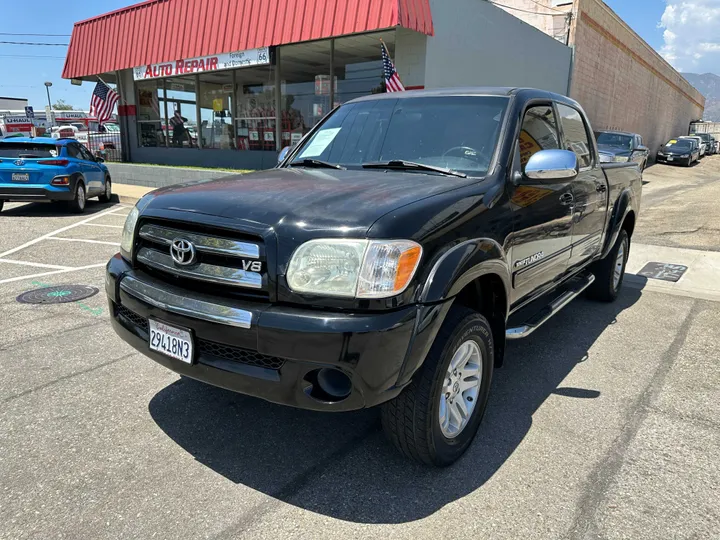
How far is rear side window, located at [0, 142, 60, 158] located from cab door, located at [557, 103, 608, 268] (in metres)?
10.6

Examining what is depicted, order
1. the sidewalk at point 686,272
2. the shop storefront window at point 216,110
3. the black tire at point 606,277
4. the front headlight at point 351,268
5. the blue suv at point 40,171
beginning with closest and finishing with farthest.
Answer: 1. the front headlight at point 351,268
2. the black tire at point 606,277
3. the sidewalk at point 686,272
4. the blue suv at point 40,171
5. the shop storefront window at point 216,110

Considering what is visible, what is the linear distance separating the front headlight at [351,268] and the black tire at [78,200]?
10900 millimetres

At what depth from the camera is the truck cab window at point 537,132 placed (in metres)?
3.50

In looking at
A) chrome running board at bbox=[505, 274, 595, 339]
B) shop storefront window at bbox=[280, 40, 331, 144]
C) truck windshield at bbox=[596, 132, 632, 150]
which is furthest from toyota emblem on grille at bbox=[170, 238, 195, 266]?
truck windshield at bbox=[596, 132, 632, 150]

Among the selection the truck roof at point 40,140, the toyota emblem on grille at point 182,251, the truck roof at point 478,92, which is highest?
the truck roof at point 478,92

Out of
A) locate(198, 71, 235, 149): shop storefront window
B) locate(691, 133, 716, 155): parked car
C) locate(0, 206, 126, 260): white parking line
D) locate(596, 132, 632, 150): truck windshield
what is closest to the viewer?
locate(0, 206, 126, 260): white parking line

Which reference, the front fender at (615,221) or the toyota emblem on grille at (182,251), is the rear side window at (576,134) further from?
the toyota emblem on grille at (182,251)

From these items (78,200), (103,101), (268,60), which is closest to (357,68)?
(268,60)

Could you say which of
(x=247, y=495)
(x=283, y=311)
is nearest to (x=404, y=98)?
(x=283, y=311)

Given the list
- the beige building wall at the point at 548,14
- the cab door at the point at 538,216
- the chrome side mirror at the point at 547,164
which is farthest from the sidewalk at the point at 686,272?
the beige building wall at the point at 548,14

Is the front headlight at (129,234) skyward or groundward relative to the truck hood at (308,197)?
groundward

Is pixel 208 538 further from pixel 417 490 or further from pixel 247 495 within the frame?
pixel 417 490

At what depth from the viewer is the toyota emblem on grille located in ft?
8.40

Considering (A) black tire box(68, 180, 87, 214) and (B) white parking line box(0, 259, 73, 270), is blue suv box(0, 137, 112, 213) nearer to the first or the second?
(A) black tire box(68, 180, 87, 214)
